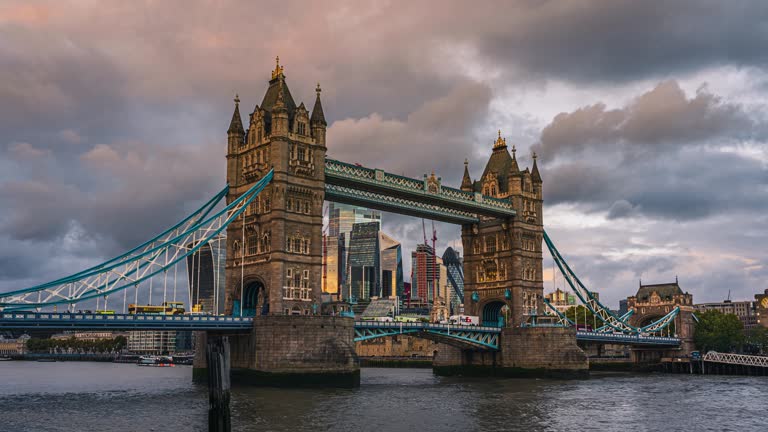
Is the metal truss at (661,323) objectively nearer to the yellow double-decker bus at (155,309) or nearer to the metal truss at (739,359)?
the metal truss at (739,359)

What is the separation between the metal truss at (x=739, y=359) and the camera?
351 ft

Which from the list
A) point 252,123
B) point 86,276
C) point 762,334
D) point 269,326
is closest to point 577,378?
point 269,326

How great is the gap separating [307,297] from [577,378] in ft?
125

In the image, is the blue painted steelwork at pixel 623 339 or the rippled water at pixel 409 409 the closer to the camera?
the rippled water at pixel 409 409

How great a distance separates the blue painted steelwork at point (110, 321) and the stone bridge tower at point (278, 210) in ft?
27.4

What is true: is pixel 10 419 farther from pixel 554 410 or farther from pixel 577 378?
pixel 577 378

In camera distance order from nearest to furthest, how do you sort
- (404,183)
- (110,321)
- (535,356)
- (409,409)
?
(409,409)
(110,321)
(404,183)
(535,356)

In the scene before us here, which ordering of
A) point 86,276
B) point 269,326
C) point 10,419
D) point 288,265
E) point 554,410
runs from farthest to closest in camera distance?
point 288,265 → point 269,326 → point 86,276 → point 554,410 → point 10,419

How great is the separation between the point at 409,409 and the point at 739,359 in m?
75.6

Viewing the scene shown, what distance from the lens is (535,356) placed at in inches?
3713

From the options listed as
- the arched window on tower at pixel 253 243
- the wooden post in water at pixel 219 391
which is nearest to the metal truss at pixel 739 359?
the arched window on tower at pixel 253 243

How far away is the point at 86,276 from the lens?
205 feet

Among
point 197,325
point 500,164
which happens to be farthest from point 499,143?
point 197,325

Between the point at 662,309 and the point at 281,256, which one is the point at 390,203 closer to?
the point at 281,256
